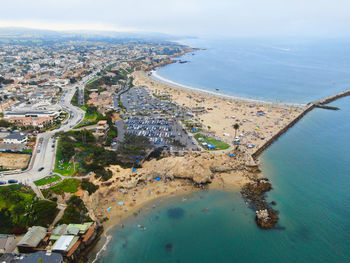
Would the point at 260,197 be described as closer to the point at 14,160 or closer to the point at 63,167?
the point at 63,167

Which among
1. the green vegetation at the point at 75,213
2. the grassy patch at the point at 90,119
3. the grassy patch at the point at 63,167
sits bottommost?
the green vegetation at the point at 75,213

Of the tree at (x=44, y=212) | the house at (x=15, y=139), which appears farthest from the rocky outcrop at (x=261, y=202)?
the house at (x=15, y=139)

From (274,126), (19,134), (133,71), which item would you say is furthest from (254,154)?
(133,71)

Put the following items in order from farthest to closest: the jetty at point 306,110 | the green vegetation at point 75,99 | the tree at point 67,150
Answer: the green vegetation at point 75,99
the jetty at point 306,110
the tree at point 67,150

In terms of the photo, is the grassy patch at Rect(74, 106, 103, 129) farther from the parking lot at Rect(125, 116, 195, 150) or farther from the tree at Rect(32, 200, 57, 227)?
the tree at Rect(32, 200, 57, 227)

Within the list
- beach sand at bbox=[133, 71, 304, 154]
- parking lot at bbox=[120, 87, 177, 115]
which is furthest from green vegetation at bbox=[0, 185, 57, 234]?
parking lot at bbox=[120, 87, 177, 115]

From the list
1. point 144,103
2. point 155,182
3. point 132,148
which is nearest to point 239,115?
point 144,103

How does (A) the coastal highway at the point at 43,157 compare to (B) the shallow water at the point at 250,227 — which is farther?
(A) the coastal highway at the point at 43,157

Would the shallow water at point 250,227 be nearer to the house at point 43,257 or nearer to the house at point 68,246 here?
the house at point 68,246
